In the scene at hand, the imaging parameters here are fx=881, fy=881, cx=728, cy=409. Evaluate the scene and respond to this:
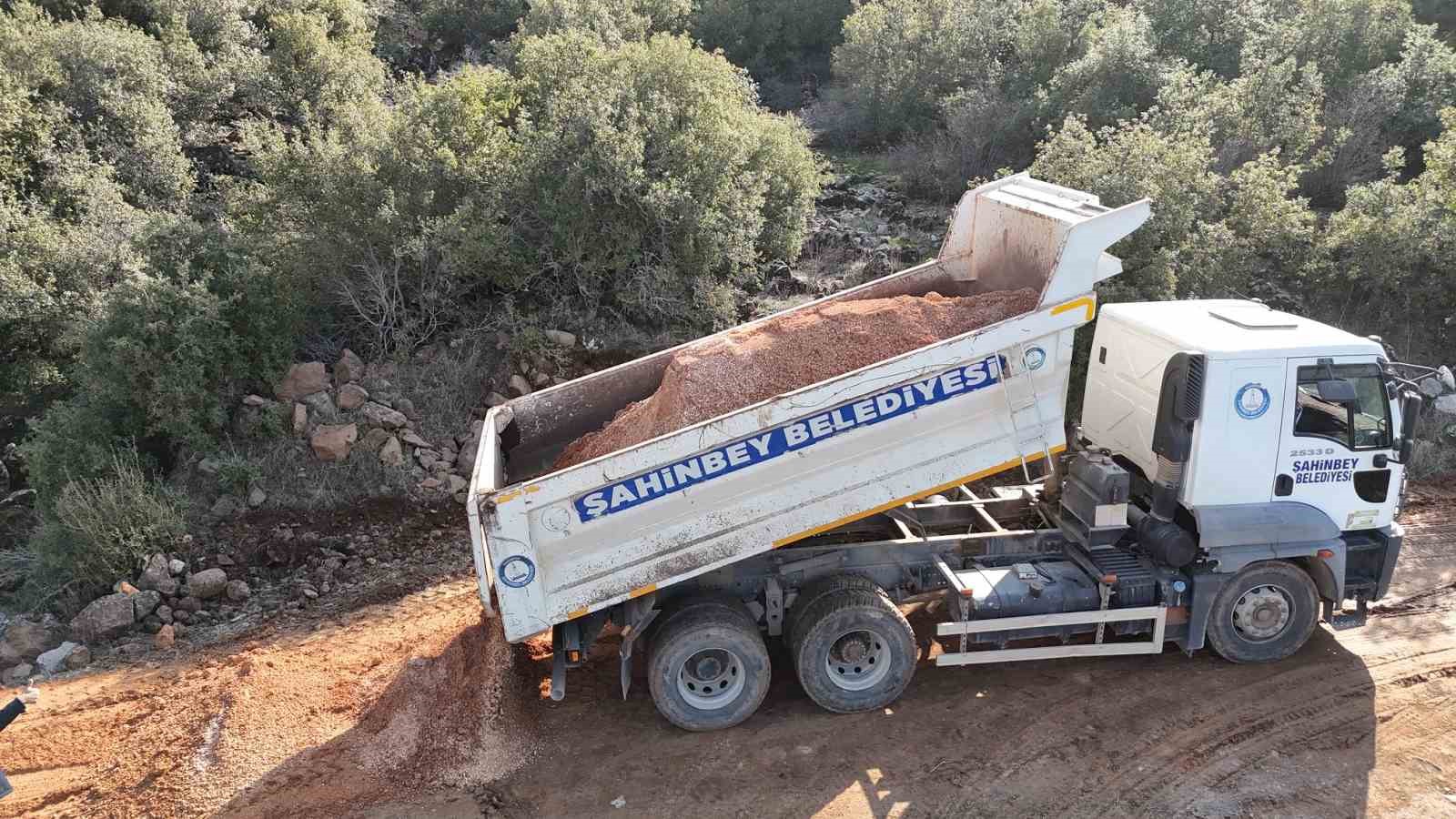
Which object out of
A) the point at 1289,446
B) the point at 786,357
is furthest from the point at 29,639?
the point at 1289,446

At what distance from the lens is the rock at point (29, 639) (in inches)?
289

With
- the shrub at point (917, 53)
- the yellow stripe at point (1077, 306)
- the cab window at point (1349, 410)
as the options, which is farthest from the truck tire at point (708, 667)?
the shrub at point (917, 53)

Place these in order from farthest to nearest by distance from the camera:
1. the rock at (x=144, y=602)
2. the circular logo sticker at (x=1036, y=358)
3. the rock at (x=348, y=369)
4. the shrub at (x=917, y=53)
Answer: the shrub at (x=917, y=53)
the rock at (x=348, y=369)
the rock at (x=144, y=602)
the circular logo sticker at (x=1036, y=358)

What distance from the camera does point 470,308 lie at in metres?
10.9

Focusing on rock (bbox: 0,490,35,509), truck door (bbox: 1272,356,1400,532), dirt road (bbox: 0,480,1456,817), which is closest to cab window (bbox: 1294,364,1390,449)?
truck door (bbox: 1272,356,1400,532)

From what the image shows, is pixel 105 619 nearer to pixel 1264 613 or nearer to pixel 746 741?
pixel 746 741

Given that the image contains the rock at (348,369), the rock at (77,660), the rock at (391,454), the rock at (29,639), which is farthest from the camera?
the rock at (348,369)

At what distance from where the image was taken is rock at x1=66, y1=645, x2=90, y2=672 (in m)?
7.05

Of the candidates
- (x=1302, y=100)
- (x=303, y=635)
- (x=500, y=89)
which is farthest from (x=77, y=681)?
(x=1302, y=100)

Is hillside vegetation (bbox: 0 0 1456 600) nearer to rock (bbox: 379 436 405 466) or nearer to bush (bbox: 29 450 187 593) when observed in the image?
bush (bbox: 29 450 187 593)

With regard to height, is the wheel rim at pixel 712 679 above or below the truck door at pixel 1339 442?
below

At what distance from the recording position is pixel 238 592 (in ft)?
25.7

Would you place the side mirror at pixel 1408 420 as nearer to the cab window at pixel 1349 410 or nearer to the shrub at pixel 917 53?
the cab window at pixel 1349 410

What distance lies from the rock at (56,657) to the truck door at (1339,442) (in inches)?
365
